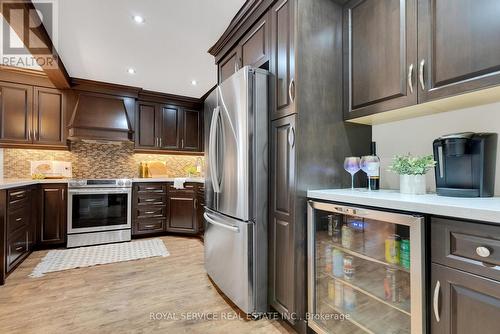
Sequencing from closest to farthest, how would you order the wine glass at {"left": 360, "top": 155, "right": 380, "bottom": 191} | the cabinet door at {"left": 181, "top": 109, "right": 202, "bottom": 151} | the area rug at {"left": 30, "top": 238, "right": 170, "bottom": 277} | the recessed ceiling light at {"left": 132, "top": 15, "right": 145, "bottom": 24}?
the wine glass at {"left": 360, "top": 155, "right": 380, "bottom": 191} → the recessed ceiling light at {"left": 132, "top": 15, "right": 145, "bottom": 24} → the area rug at {"left": 30, "top": 238, "right": 170, "bottom": 277} → the cabinet door at {"left": 181, "top": 109, "right": 202, "bottom": 151}

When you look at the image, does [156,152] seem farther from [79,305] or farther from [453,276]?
[453,276]

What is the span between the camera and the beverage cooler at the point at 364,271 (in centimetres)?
106

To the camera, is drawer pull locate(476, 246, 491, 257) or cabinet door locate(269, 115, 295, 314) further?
cabinet door locate(269, 115, 295, 314)

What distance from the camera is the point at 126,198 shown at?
152 inches

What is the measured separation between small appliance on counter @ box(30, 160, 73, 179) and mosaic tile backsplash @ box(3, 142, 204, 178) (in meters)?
0.13

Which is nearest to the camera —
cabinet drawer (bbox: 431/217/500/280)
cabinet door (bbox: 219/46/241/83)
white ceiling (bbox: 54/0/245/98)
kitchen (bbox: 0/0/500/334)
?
cabinet drawer (bbox: 431/217/500/280)

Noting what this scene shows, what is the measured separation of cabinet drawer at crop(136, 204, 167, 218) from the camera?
13.2 ft

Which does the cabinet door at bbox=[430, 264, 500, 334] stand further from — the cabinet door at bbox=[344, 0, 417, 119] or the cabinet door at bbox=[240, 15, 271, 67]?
the cabinet door at bbox=[240, 15, 271, 67]

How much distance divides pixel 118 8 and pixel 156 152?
2781mm

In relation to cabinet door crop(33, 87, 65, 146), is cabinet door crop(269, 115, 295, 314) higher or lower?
lower

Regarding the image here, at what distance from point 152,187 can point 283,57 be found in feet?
10.5

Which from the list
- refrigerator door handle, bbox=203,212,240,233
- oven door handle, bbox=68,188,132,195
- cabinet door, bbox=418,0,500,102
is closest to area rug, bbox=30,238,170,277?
oven door handle, bbox=68,188,132,195

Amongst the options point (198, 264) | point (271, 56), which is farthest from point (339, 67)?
point (198, 264)

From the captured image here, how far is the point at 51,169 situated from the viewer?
3750 mm
